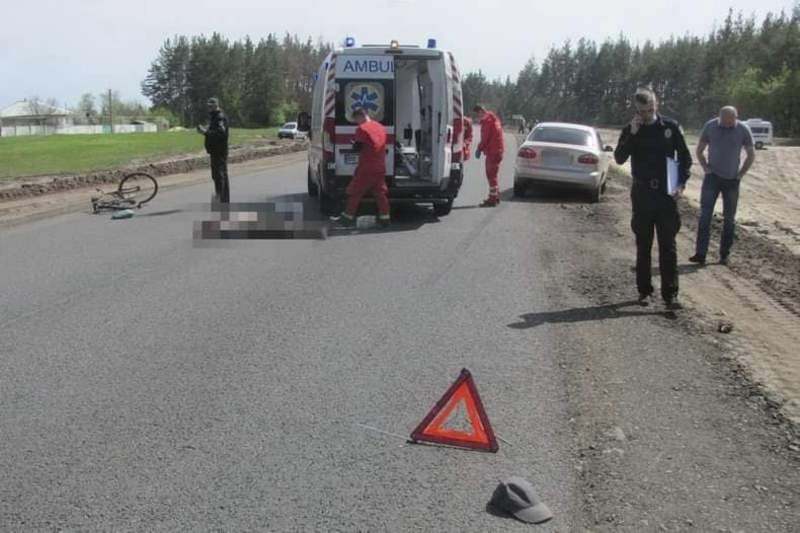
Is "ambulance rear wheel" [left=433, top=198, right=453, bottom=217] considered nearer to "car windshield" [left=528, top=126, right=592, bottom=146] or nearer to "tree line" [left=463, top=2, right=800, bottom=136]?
"car windshield" [left=528, top=126, right=592, bottom=146]

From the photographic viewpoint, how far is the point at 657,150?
24.6 feet

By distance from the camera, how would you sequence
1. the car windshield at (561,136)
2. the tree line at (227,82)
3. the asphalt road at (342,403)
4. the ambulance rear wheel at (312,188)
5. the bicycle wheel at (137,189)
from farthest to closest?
the tree line at (227,82) → the car windshield at (561,136) → the ambulance rear wheel at (312,188) → the bicycle wheel at (137,189) → the asphalt road at (342,403)

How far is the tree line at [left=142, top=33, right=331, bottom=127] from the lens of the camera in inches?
4815

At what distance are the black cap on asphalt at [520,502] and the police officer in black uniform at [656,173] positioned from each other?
433 centimetres

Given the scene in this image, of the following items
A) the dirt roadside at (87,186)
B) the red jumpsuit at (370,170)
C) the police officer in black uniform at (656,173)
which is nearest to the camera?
the police officer in black uniform at (656,173)

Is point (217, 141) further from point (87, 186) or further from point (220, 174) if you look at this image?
point (87, 186)

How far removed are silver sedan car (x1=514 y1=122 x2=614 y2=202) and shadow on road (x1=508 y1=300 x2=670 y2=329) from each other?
31.3 ft

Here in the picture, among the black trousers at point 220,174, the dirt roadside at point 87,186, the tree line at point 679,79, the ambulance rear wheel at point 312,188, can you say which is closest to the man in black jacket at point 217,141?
the black trousers at point 220,174

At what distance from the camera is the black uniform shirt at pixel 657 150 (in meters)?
7.48

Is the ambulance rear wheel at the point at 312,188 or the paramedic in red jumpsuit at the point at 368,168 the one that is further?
the ambulance rear wheel at the point at 312,188

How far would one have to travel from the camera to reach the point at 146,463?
411 cm

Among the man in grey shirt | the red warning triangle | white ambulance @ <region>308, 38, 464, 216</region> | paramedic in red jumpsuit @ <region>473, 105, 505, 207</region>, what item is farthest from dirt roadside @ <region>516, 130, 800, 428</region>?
white ambulance @ <region>308, 38, 464, 216</region>

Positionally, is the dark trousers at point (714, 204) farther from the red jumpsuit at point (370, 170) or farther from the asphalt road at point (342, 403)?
the red jumpsuit at point (370, 170)

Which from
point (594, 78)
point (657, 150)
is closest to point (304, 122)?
point (657, 150)
